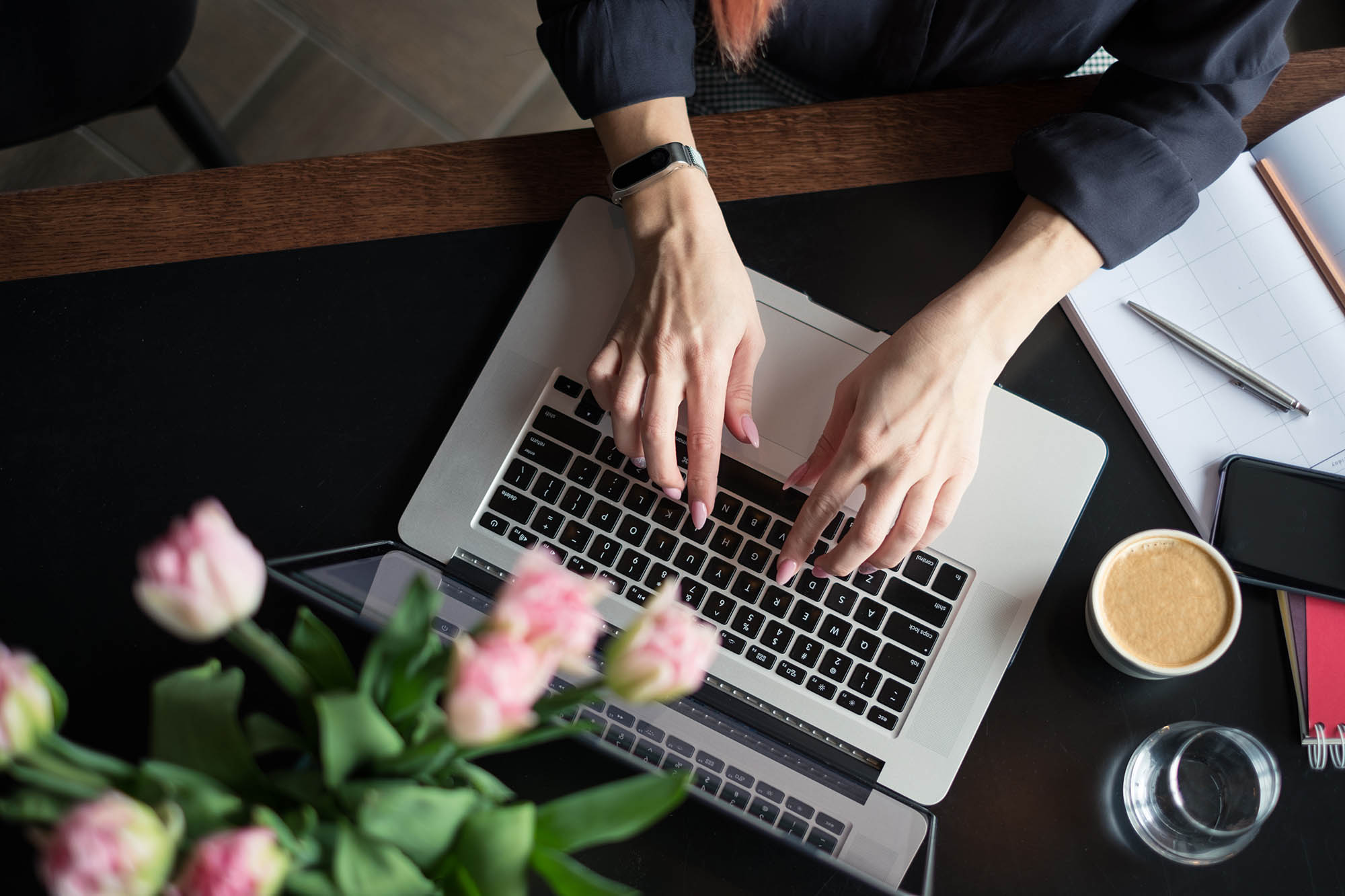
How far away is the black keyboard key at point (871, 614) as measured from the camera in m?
0.73

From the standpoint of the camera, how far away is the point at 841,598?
0.73 meters

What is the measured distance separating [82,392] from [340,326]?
22 centimetres

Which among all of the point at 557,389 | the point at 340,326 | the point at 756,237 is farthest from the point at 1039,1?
the point at 340,326

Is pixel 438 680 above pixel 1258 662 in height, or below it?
below

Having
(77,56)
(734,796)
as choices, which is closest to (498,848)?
(734,796)

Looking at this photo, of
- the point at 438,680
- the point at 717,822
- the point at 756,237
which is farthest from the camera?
the point at 756,237

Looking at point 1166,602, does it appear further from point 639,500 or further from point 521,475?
point 521,475

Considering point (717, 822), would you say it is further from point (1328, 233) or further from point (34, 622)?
point (1328, 233)

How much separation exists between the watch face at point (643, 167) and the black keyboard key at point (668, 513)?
272mm

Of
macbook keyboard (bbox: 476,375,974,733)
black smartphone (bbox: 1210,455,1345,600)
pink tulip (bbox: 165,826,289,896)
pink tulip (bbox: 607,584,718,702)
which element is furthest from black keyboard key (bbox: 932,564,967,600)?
pink tulip (bbox: 165,826,289,896)

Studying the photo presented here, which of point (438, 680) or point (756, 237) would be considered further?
point (756, 237)

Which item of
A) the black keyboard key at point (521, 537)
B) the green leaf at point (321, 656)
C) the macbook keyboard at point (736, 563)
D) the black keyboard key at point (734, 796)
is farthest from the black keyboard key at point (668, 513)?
the green leaf at point (321, 656)

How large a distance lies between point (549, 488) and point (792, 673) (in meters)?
0.25

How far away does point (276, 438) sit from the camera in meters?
0.78
